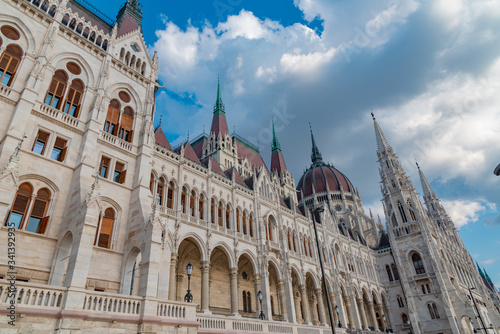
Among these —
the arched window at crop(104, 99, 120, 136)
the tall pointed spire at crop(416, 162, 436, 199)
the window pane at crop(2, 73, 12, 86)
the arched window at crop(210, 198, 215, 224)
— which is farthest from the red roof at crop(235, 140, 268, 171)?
the tall pointed spire at crop(416, 162, 436, 199)

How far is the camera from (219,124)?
49750mm

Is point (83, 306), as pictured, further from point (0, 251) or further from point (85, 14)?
point (85, 14)

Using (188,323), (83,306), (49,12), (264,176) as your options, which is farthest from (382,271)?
(49,12)

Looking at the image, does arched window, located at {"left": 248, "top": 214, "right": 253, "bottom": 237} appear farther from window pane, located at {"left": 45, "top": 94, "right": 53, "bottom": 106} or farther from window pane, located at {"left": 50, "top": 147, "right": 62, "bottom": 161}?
window pane, located at {"left": 45, "top": 94, "right": 53, "bottom": 106}

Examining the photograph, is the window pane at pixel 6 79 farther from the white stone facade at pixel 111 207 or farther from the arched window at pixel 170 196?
the arched window at pixel 170 196

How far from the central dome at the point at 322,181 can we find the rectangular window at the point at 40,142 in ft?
204

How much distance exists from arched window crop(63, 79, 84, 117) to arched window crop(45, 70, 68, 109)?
0.38m

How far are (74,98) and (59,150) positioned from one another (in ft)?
11.6

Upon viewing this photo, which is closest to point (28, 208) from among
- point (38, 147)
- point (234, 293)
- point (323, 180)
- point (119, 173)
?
point (38, 147)

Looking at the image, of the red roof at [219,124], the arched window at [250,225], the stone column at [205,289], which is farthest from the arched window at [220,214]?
the red roof at [219,124]

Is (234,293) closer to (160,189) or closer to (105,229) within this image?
(160,189)

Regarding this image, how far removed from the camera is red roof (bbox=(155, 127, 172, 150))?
27.5 metres

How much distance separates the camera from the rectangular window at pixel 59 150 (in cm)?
1655

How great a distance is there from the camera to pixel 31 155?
1516 cm
